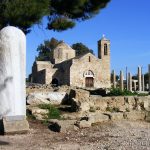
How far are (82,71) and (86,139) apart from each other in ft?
170

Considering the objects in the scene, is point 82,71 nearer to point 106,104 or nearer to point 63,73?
point 63,73

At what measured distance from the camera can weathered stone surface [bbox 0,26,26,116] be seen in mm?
9359

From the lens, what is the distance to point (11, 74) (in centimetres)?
937

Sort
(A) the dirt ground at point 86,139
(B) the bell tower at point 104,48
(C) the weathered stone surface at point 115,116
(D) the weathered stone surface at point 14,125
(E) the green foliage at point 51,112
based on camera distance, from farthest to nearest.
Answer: (B) the bell tower at point 104,48
(E) the green foliage at point 51,112
(C) the weathered stone surface at point 115,116
(D) the weathered stone surface at point 14,125
(A) the dirt ground at point 86,139

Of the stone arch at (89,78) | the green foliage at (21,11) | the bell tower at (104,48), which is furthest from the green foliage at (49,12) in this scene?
the bell tower at (104,48)

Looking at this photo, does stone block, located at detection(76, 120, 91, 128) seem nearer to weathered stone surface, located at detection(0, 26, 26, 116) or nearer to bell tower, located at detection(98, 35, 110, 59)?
weathered stone surface, located at detection(0, 26, 26, 116)

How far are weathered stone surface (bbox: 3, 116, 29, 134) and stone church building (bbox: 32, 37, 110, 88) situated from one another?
158ft

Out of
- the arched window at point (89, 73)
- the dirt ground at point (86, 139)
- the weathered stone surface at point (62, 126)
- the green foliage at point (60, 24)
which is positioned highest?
the green foliage at point (60, 24)

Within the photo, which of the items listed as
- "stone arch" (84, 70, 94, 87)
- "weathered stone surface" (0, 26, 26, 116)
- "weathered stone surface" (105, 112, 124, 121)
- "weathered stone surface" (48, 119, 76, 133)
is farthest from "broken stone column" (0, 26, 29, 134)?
"stone arch" (84, 70, 94, 87)

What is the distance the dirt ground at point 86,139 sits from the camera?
7.40 meters

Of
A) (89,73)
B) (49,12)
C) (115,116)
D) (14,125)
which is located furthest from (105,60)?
(14,125)

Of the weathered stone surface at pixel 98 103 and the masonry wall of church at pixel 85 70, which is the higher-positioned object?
the masonry wall of church at pixel 85 70

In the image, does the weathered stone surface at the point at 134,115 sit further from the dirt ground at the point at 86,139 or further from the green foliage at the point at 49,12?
the green foliage at the point at 49,12

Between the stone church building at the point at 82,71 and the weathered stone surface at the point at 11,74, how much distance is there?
47765mm
